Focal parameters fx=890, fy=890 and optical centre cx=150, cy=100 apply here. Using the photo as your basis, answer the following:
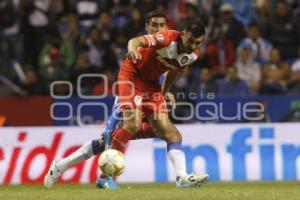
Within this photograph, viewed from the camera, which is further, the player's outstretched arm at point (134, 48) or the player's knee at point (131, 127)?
the player's knee at point (131, 127)

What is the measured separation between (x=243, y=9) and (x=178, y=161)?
30.8 feet

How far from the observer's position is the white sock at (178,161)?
11380 mm

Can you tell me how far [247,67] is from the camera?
1811 cm

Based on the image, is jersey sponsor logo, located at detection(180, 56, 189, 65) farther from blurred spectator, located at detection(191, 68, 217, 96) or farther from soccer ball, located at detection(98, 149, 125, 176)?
blurred spectator, located at detection(191, 68, 217, 96)

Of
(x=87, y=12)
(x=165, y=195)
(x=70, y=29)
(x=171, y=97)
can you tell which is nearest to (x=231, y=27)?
(x=87, y=12)

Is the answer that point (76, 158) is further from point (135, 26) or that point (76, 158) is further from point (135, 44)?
point (135, 26)

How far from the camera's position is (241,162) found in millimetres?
14938

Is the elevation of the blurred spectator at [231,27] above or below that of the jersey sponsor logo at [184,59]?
above

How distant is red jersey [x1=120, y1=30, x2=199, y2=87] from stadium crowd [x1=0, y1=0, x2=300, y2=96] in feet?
16.1

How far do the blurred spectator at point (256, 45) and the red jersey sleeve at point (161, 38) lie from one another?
282 inches

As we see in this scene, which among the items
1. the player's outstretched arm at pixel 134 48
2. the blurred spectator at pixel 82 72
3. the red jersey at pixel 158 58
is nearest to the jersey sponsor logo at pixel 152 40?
the red jersey at pixel 158 58

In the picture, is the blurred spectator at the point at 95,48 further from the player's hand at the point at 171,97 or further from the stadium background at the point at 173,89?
the player's hand at the point at 171,97

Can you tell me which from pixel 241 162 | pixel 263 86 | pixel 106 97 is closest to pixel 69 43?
pixel 106 97

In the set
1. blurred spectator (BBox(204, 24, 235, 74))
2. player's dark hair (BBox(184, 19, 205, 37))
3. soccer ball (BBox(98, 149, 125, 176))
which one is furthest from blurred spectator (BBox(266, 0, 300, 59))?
soccer ball (BBox(98, 149, 125, 176))
